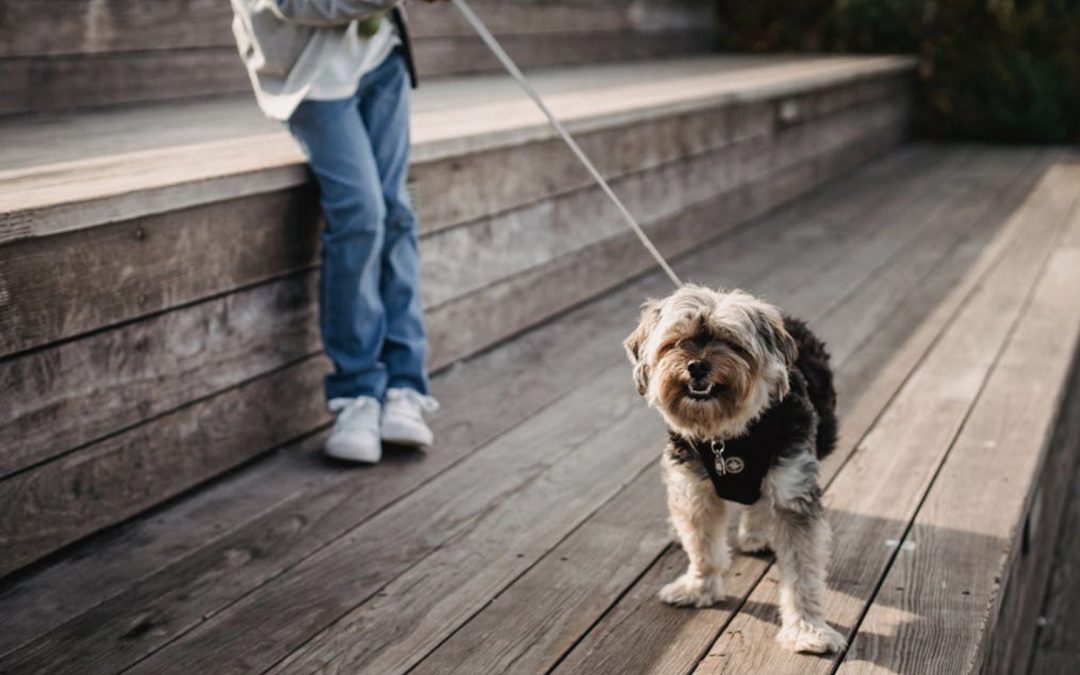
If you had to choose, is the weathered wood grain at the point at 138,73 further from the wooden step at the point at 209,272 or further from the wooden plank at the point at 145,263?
the wooden plank at the point at 145,263

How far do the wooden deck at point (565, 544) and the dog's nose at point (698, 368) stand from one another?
531 millimetres

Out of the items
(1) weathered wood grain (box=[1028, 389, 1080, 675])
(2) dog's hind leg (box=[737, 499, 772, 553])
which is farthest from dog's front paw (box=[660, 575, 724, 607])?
(1) weathered wood grain (box=[1028, 389, 1080, 675])

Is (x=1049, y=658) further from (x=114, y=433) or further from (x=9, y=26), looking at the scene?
(x=9, y=26)

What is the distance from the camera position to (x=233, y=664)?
2.22 meters

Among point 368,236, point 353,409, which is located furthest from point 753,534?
point 368,236

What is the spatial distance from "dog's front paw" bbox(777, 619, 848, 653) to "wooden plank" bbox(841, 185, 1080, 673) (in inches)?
1.5

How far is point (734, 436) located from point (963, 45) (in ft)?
31.7

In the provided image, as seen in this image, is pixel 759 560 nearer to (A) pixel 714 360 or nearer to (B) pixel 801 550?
(B) pixel 801 550

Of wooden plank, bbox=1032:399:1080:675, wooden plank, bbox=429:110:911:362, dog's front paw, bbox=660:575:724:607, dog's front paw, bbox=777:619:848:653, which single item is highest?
dog's front paw, bbox=777:619:848:653

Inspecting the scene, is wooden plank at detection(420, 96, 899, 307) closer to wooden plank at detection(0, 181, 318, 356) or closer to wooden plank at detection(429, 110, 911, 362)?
wooden plank at detection(429, 110, 911, 362)

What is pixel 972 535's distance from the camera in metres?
2.72

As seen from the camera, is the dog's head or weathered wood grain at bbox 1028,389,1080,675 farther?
weathered wood grain at bbox 1028,389,1080,675

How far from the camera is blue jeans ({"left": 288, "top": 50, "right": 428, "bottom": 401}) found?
3.13 meters

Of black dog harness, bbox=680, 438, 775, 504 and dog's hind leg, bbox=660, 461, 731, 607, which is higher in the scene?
black dog harness, bbox=680, 438, 775, 504
